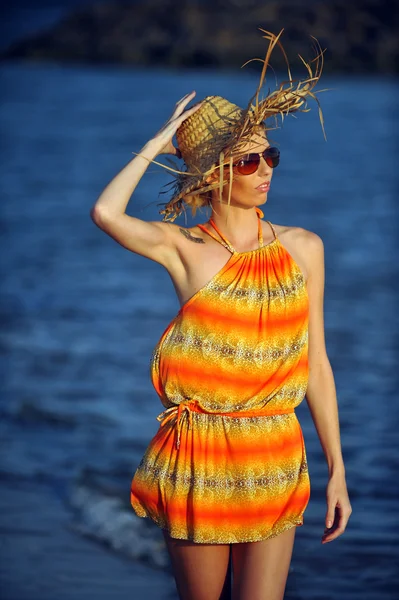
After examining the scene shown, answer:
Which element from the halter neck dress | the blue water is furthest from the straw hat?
the halter neck dress

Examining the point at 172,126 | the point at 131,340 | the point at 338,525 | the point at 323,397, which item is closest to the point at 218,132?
the point at 172,126

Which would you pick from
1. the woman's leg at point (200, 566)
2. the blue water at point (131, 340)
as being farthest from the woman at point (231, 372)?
the blue water at point (131, 340)

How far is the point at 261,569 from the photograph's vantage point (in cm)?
316

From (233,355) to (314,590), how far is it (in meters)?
2.54

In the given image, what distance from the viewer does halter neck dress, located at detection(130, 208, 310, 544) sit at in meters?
3.17

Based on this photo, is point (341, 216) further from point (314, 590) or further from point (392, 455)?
point (314, 590)

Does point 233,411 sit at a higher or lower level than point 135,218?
lower

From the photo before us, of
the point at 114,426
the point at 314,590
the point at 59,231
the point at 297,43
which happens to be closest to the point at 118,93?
the point at 297,43

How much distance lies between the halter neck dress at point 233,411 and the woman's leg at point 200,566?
2.1 inches

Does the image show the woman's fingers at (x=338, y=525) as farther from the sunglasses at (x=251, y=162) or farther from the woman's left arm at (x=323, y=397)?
the sunglasses at (x=251, y=162)

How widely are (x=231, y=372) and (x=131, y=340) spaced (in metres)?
7.77

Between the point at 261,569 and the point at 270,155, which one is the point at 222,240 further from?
the point at 261,569

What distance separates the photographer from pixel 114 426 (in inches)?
319

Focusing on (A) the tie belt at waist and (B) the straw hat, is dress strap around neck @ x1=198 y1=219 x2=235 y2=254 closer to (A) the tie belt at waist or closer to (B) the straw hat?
(B) the straw hat
